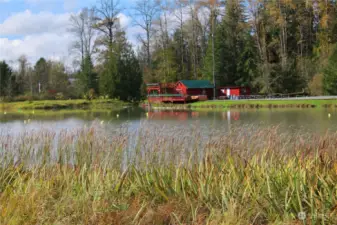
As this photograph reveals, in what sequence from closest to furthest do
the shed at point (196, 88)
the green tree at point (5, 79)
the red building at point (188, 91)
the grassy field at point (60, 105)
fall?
the grassy field at point (60, 105) < the green tree at point (5, 79) < the red building at point (188, 91) < the shed at point (196, 88)

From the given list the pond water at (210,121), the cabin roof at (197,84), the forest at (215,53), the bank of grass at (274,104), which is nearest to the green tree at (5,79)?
the forest at (215,53)

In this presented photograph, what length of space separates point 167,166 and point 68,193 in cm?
178

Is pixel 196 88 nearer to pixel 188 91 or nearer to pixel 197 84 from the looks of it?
pixel 197 84

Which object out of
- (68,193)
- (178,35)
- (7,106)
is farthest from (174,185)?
(178,35)

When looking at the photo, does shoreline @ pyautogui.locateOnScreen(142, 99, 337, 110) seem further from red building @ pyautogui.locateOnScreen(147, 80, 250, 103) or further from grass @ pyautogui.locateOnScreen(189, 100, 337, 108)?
red building @ pyautogui.locateOnScreen(147, 80, 250, 103)

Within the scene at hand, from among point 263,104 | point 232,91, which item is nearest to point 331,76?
point 263,104

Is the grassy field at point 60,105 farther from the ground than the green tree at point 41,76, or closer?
closer

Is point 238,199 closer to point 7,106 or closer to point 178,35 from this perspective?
point 7,106

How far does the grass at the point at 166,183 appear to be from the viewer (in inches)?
198

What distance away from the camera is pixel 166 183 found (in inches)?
248

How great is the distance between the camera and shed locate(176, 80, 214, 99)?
183ft

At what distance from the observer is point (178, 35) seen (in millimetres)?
67562

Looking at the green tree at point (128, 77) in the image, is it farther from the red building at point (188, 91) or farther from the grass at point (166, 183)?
the grass at point (166, 183)

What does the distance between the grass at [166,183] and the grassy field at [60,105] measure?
42.0 m
